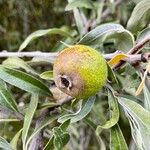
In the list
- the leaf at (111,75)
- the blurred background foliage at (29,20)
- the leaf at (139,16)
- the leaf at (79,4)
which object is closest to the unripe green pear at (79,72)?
the leaf at (111,75)

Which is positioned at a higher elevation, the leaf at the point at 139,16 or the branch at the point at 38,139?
the leaf at the point at 139,16

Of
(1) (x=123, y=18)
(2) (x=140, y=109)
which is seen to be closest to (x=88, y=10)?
(1) (x=123, y=18)

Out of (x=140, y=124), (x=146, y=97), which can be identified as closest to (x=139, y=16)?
(x=146, y=97)

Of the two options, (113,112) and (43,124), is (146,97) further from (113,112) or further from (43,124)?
(43,124)

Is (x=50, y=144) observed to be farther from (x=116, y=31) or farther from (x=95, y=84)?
(x=116, y=31)

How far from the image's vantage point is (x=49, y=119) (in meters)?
1.12

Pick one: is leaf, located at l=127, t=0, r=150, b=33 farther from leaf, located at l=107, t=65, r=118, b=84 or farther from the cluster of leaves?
leaf, located at l=107, t=65, r=118, b=84

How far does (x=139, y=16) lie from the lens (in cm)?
119

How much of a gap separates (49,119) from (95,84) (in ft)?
0.87

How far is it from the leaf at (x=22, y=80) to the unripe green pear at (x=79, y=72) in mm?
192

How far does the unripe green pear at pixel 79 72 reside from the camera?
87 cm

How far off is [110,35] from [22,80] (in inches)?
10.1

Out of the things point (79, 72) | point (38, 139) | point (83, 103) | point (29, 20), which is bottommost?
point (29, 20)

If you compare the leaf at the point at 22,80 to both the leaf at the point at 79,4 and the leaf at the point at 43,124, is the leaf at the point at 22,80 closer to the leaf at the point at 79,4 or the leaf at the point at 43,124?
the leaf at the point at 43,124
